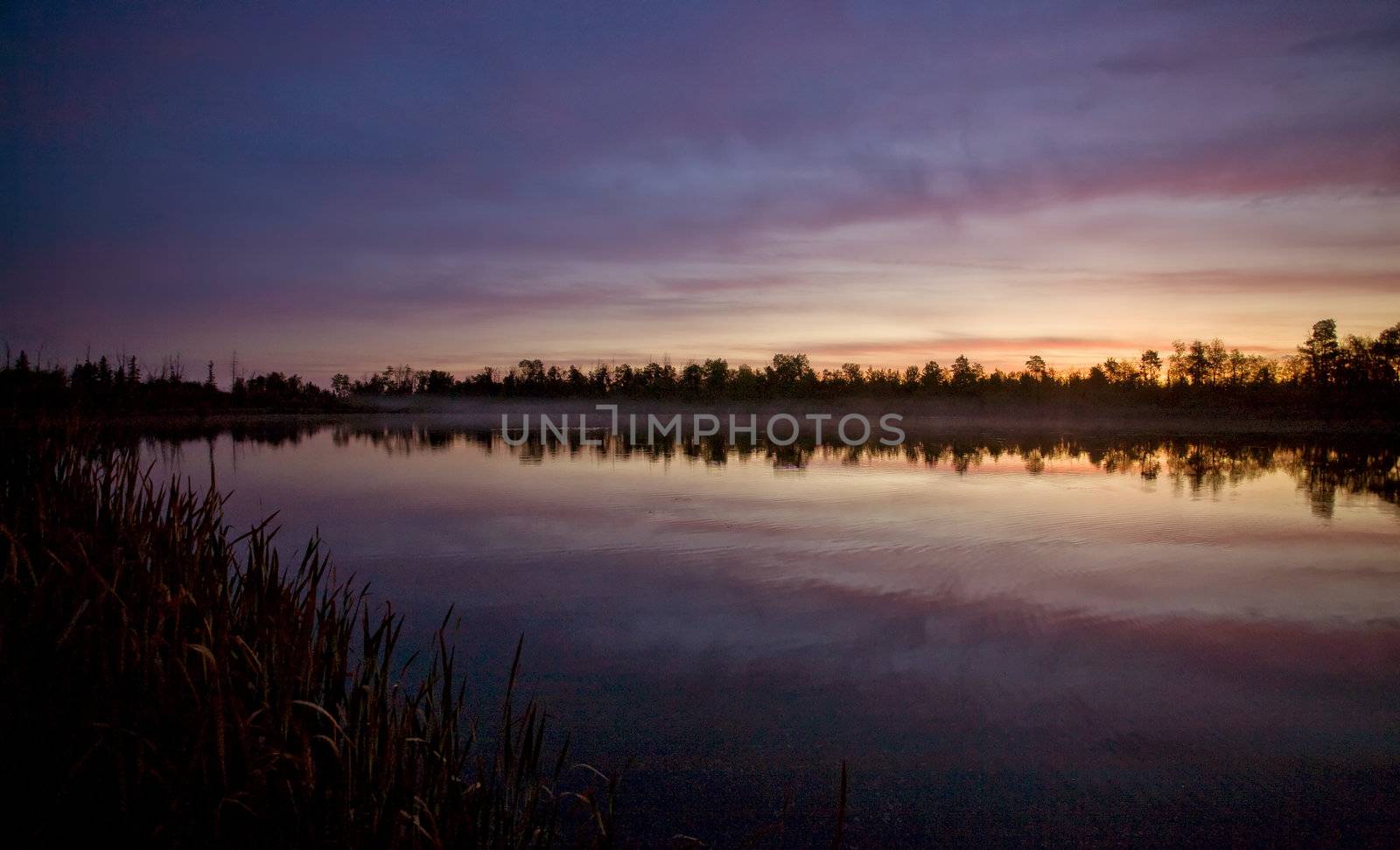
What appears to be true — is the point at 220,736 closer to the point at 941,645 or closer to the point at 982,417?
the point at 941,645

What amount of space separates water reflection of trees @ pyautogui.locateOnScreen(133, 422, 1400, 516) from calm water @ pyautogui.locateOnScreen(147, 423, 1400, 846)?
3.66 metres

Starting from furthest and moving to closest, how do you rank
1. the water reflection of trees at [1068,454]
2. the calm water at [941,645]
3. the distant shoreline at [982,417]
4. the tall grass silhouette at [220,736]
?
1. the distant shoreline at [982,417]
2. the water reflection of trees at [1068,454]
3. the calm water at [941,645]
4. the tall grass silhouette at [220,736]

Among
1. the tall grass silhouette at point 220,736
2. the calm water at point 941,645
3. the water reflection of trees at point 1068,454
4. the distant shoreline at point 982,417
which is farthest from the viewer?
the distant shoreline at point 982,417

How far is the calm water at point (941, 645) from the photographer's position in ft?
12.4

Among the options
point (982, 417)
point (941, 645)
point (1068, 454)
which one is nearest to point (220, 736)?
point (941, 645)

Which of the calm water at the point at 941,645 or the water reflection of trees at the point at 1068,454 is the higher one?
the water reflection of trees at the point at 1068,454

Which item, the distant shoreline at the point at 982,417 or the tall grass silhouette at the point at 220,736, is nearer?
the tall grass silhouette at the point at 220,736

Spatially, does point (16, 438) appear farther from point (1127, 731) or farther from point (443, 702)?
point (1127, 731)

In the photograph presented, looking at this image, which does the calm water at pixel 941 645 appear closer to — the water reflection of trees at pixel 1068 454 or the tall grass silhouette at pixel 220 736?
the tall grass silhouette at pixel 220 736

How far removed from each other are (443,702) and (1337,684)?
18.7 ft

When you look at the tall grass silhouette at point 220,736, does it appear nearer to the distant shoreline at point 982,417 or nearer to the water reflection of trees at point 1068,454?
the water reflection of trees at point 1068,454

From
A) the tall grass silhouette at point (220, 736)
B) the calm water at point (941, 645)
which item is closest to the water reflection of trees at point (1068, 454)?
the calm water at point (941, 645)

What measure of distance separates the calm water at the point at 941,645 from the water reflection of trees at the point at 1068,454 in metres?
3.66

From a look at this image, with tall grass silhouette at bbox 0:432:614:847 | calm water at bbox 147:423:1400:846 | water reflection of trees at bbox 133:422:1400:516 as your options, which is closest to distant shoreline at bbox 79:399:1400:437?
Result: water reflection of trees at bbox 133:422:1400:516
